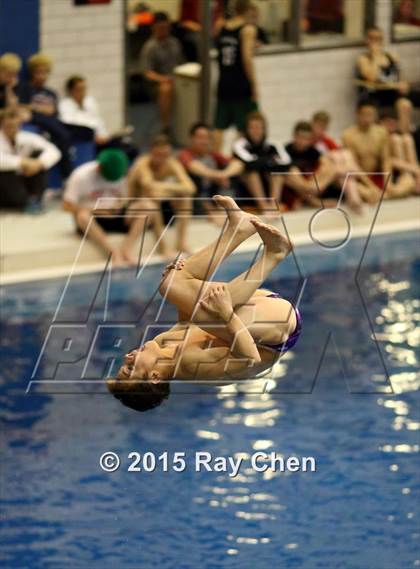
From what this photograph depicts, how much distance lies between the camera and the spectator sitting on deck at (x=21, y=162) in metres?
14.7

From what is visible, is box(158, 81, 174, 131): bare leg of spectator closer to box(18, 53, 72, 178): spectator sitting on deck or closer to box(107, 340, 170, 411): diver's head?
box(18, 53, 72, 178): spectator sitting on deck

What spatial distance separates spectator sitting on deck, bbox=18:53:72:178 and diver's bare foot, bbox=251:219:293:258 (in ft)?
28.0

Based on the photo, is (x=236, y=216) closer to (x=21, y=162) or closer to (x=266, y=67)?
(x=21, y=162)

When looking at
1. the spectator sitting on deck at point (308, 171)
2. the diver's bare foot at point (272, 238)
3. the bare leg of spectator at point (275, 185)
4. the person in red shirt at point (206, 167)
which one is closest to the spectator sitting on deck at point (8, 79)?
the person in red shirt at point (206, 167)

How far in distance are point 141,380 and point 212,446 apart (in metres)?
4.22

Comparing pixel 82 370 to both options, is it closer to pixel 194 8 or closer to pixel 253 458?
pixel 253 458

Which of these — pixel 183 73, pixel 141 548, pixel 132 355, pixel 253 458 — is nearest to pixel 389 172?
pixel 183 73

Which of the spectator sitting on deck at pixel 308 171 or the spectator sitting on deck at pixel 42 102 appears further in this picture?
the spectator sitting on deck at pixel 308 171

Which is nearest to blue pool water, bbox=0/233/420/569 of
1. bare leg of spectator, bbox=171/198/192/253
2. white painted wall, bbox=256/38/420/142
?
bare leg of spectator, bbox=171/198/192/253

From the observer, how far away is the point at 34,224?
14.9 meters

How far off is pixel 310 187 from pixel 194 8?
13.4ft

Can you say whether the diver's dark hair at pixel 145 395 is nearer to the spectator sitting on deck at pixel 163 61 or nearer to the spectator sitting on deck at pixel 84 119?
the spectator sitting on deck at pixel 84 119

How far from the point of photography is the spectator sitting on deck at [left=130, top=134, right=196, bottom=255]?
46.3 feet

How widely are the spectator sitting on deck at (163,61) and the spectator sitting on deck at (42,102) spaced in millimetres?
2546
